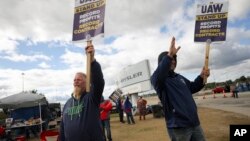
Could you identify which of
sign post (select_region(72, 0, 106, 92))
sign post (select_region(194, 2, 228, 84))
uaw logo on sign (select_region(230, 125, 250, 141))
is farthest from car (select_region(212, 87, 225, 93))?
sign post (select_region(72, 0, 106, 92))

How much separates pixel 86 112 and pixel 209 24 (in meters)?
3.37

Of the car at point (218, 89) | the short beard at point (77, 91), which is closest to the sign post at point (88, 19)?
the short beard at point (77, 91)

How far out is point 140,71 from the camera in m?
33.6

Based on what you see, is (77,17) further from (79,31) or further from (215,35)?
(215,35)

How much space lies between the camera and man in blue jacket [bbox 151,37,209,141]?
4934 mm

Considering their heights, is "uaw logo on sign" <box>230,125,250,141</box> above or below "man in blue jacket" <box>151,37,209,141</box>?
below

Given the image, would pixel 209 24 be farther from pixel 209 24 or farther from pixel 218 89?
pixel 218 89

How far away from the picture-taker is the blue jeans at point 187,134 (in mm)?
4926

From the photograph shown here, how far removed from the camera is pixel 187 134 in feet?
16.2

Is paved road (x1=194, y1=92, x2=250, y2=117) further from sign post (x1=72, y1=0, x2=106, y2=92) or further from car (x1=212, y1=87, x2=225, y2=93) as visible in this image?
car (x1=212, y1=87, x2=225, y2=93)

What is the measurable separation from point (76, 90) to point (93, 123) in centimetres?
54

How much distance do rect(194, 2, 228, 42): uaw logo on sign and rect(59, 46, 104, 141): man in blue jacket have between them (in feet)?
9.13

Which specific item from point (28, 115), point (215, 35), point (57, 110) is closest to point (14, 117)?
point (28, 115)

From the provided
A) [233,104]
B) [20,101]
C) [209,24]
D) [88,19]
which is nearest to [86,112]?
[88,19]
